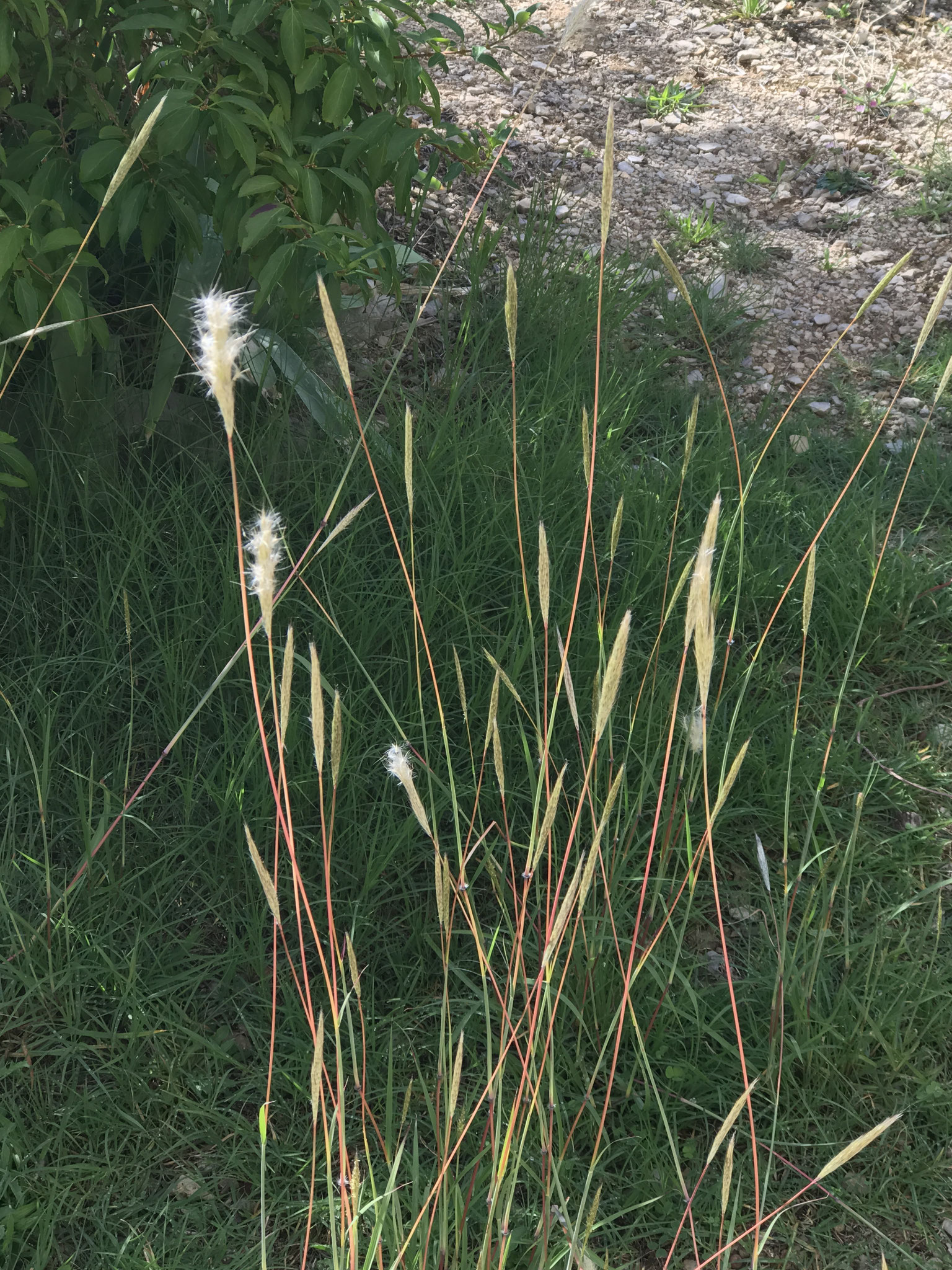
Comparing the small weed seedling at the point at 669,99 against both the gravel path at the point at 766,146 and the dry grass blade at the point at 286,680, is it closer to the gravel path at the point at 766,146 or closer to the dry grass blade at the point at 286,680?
the gravel path at the point at 766,146

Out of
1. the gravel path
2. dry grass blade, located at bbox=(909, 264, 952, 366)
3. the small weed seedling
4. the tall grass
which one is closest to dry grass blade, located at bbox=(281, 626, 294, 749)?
the tall grass

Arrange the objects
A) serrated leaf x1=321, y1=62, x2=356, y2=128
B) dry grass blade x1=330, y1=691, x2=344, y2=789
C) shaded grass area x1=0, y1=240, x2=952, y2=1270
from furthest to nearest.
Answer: serrated leaf x1=321, y1=62, x2=356, y2=128 → shaded grass area x1=0, y1=240, x2=952, y2=1270 → dry grass blade x1=330, y1=691, x2=344, y2=789

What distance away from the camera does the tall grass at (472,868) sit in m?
1.33

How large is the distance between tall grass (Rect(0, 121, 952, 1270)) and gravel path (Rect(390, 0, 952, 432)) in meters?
1.18

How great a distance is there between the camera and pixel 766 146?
4.11m

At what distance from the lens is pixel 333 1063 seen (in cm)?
154

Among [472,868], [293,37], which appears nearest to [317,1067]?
[472,868]

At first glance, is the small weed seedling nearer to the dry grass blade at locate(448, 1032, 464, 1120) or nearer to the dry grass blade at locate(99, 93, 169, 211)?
the dry grass blade at locate(99, 93, 169, 211)

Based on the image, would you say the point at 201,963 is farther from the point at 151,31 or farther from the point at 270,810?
the point at 151,31

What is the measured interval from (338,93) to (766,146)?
2896 millimetres

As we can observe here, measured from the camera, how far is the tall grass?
1329 millimetres

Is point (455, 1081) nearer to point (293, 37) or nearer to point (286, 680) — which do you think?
point (286, 680)

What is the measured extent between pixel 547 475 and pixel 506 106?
2.30 meters

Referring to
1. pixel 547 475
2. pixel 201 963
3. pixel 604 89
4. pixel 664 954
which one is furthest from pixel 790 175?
pixel 201 963
